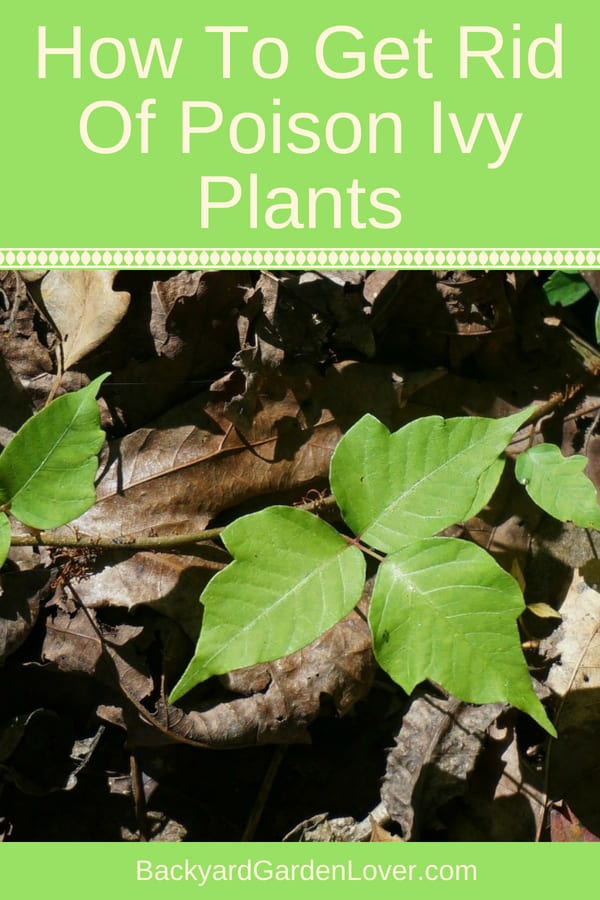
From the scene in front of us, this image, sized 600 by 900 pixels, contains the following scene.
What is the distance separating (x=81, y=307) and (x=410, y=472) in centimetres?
115

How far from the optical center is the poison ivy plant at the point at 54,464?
6.00 feet

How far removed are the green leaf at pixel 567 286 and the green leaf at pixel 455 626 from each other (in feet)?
3.74

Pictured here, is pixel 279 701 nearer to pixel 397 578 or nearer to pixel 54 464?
pixel 397 578

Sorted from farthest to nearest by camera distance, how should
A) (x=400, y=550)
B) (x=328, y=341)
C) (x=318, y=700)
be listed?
(x=328, y=341)
(x=318, y=700)
(x=400, y=550)

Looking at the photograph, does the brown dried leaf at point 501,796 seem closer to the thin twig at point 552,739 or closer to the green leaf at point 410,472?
the thin twig at point 552,739

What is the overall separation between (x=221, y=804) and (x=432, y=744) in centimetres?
65

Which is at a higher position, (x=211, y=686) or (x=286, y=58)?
(x=286, y=58)

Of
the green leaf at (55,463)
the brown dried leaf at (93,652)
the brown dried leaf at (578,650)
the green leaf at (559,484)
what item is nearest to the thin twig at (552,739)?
the brown dried leaf at (578,650)

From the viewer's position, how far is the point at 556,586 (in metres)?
2.52

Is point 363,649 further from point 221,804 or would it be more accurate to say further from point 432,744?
point 221,804

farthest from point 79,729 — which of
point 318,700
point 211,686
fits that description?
point 318,700

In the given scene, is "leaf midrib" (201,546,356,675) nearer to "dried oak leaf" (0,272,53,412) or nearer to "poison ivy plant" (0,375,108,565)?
"poison ivy plant" (0,375,108,565)

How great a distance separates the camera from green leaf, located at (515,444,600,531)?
2.15m

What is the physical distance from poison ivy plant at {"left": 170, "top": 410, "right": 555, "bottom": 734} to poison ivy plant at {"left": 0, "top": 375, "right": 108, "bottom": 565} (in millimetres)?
403
